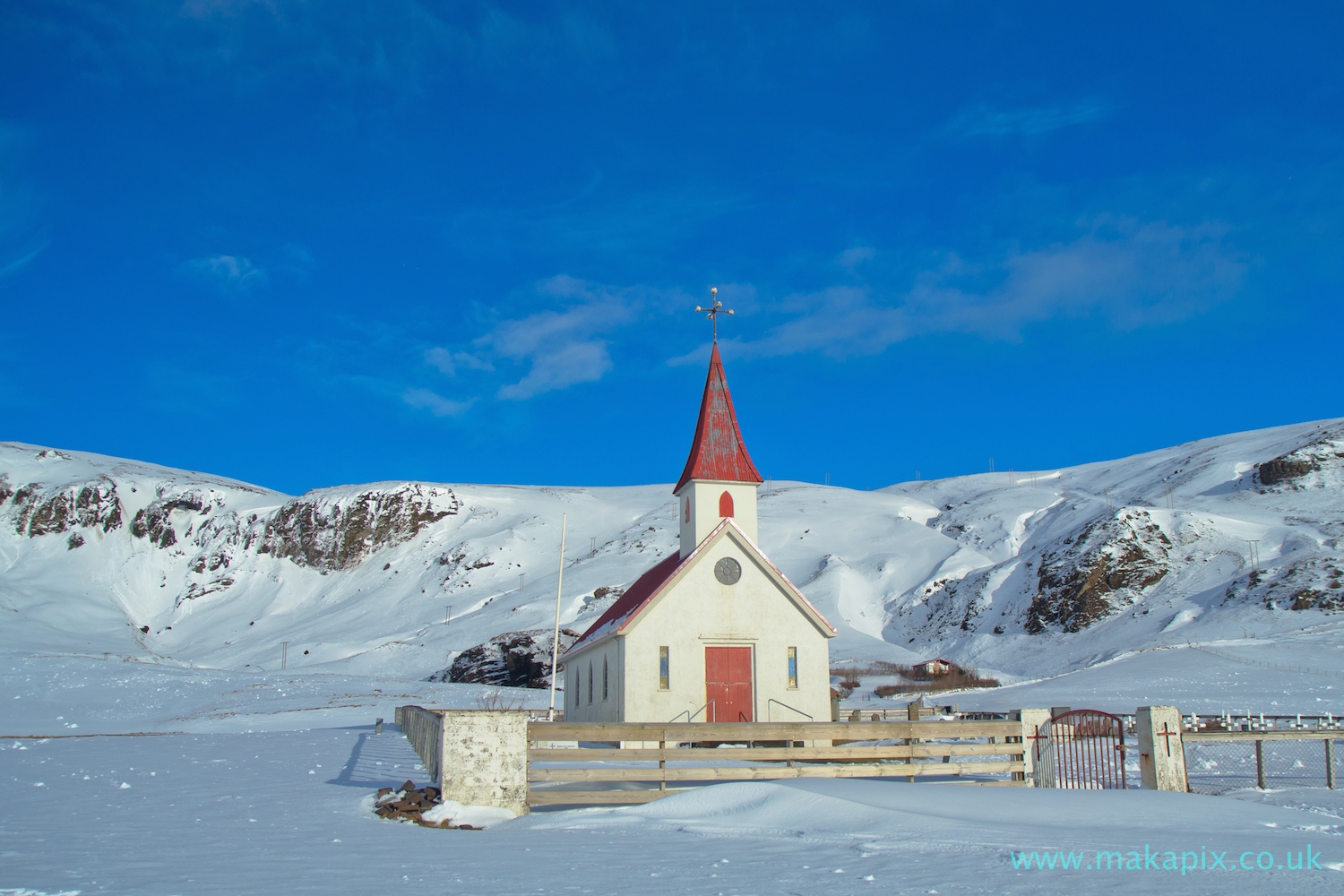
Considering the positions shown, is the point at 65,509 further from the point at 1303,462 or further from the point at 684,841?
the point at 1303,462

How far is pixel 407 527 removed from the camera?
120m

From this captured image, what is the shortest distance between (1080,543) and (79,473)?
122m

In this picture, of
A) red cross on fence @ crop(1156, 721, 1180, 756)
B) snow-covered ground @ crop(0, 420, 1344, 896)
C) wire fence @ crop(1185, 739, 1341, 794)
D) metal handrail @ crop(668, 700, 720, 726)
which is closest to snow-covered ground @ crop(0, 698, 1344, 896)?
snow-covered ground @ crop(0, 420, 1344, 896)

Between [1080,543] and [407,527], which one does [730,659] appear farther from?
[407,527]

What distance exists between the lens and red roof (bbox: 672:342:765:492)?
3297cm

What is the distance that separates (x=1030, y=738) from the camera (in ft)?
55.3

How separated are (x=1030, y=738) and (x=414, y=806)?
34.3 feet

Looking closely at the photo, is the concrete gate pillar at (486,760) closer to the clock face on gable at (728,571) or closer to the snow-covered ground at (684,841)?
the snow-covered ground at (684,841)

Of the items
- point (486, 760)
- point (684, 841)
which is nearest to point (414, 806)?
point (486, 760)

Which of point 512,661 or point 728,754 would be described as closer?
point 728,754

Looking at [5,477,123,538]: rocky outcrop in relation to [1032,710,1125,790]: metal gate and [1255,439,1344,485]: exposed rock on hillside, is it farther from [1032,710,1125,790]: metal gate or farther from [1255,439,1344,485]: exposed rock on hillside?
[1255,439,1344,485]: exposed rock on hillside

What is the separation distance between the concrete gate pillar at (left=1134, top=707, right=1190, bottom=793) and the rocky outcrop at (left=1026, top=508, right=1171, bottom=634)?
58527 millimetres

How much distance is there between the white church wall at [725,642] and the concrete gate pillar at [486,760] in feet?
50.6

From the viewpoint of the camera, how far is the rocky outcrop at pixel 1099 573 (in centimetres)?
7144
